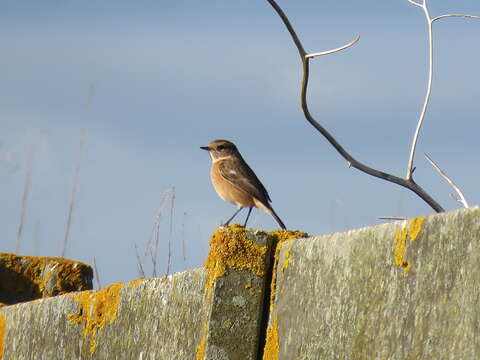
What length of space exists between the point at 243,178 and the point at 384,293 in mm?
6354

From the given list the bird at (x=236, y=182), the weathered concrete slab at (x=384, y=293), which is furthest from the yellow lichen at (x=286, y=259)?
the bird at (x=236, y=182)

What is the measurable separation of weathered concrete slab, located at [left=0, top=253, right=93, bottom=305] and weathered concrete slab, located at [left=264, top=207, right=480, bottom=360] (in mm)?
2415

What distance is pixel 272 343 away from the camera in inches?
128

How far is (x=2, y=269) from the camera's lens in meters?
5.54

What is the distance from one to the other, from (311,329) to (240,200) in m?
5.89

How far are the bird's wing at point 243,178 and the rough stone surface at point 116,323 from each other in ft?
12.4

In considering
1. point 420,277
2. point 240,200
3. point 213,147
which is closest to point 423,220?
point 420,277

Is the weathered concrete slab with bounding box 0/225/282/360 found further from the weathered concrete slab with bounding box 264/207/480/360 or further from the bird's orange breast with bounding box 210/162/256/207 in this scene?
the bird's orange breast with bounding box 210/162/256/207

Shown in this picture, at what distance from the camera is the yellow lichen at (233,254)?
11.3 feet

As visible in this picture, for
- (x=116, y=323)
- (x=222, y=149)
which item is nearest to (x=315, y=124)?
(x=116, y=323)

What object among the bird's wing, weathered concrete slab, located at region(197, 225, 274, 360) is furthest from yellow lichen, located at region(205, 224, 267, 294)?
the bird's wing

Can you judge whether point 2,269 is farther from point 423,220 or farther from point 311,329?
point 423,220

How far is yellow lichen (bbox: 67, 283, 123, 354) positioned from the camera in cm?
432

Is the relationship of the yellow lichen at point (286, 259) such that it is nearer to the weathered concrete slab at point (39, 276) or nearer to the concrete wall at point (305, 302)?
the concrete wall at point (305, 302)
